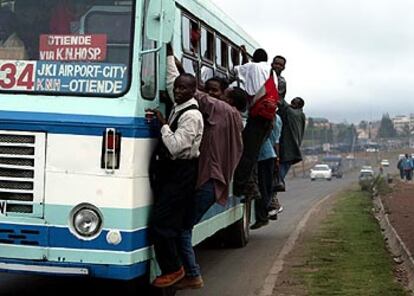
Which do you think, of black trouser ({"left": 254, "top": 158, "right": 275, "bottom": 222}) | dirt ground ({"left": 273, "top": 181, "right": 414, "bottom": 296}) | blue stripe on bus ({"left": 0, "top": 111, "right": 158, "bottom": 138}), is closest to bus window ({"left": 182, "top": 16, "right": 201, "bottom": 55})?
blue stripe on bus ({"left": 0, "top": 111, "right": 158, "bottom": 138})

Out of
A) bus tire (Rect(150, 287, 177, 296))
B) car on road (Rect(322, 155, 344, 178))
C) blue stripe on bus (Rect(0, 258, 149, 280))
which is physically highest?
blue stripe on bus (Rect(0, 258, 149, 280))

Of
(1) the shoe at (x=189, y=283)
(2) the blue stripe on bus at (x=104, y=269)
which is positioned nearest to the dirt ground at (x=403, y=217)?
(1) the shoe at (x=189, y=283)

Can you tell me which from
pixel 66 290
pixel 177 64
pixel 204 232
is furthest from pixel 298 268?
pixel 177 64

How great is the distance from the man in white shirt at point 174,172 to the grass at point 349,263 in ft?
8.26

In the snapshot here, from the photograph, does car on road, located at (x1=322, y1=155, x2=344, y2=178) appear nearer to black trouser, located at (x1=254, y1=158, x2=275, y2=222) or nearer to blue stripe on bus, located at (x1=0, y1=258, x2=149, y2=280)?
black trouser, located at (x1=254, y1=158, x2=275, y2=222)

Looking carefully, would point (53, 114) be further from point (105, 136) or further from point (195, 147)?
point (195, 147)

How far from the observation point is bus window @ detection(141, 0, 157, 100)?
620cm

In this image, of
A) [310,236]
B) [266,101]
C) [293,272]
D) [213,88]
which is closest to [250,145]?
[266,101]

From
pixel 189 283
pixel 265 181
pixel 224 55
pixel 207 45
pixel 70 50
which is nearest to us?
pixel 70 50

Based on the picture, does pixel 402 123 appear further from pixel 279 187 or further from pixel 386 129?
pixel 279 187

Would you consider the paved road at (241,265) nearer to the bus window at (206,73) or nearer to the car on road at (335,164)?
the bus window at (206,73)

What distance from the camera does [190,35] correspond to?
7.74 metres

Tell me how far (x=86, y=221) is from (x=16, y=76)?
4.26 ft

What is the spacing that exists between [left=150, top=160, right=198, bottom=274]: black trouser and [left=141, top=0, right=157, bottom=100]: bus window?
1.88ft
